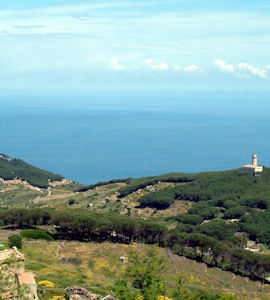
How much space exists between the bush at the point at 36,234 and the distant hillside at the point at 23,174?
69161mm

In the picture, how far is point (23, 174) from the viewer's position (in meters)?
124

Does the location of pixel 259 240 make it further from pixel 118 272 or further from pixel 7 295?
pixel 7 295

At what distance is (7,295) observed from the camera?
23.7 metres

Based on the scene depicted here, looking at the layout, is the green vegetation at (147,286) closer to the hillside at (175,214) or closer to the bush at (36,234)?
the hillside at (175,214)

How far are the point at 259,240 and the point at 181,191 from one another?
77.3ft

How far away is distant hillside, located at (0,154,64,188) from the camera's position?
12026cm

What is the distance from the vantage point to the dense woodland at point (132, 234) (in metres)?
49.2

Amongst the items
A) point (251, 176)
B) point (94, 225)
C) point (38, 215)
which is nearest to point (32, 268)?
point (94, 225)

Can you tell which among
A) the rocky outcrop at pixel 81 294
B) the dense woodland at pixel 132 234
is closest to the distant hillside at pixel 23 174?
the dense woodland at pixel 132 234

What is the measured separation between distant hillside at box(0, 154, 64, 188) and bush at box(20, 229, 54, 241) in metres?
69.2

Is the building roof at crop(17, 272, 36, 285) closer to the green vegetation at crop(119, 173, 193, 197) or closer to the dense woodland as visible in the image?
the dense woodland

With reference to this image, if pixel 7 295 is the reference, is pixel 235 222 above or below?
below

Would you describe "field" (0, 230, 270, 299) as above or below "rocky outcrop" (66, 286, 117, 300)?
below

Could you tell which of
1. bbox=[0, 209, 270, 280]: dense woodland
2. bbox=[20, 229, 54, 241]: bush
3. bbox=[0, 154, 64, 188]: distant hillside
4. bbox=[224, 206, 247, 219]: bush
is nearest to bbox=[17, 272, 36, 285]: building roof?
bbox=[20, 229, 54, 241]: bush
